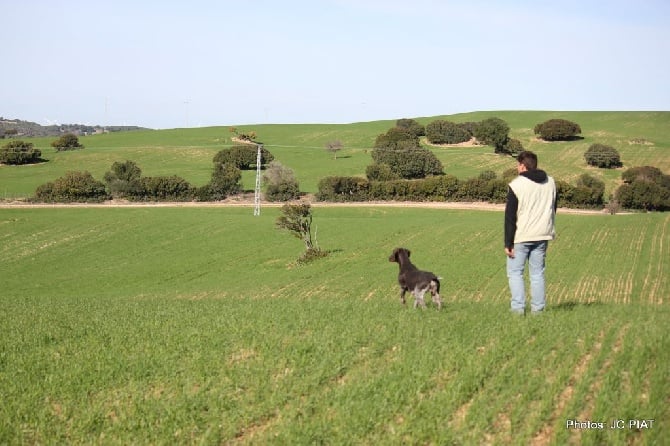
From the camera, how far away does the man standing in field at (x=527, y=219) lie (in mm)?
10508

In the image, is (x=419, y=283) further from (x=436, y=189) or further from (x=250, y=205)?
(x=436, y=189)

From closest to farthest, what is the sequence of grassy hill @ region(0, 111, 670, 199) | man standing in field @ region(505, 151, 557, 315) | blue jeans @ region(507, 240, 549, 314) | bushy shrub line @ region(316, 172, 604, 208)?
man standing in field @ region(505, 151, 557, 315) < blue jeans @ region(507, 240, 549, 314) < bushy shrub line @ region(316, 172, 604, 208) < grassy hill @ region(0, 111, 670, 199)

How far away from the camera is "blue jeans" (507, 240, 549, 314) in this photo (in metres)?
10.7

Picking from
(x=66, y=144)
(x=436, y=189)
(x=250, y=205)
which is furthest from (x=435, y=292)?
(x=66, y=144)

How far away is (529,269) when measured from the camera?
420 inches

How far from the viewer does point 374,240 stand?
152 feet

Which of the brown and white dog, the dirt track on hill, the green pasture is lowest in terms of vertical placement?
the dirt track on hill

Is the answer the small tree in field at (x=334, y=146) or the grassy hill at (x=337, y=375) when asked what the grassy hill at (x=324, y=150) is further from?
the grassy hill at (x=337, y=375)

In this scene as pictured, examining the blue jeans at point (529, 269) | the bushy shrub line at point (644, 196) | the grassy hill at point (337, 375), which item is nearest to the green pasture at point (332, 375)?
the grassy hill at point (337, 375)

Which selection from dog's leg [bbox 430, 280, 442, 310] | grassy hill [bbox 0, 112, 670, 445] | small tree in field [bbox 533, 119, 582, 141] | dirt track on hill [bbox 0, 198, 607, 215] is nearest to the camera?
grassy hill [bbox 0, 112, 670, 445]

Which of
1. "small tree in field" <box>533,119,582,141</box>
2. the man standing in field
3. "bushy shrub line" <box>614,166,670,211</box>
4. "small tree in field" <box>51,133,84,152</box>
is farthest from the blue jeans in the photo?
"small tree in field" <box>51,133,84,152</box>

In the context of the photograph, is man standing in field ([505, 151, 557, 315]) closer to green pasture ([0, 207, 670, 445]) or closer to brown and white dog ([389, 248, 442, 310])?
green pasture ([0, 207, 670, 445])

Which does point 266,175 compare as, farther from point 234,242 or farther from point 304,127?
point 304,127

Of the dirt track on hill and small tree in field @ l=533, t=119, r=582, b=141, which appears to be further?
small tree in field @ l=533, t=119, r=582, b=141
